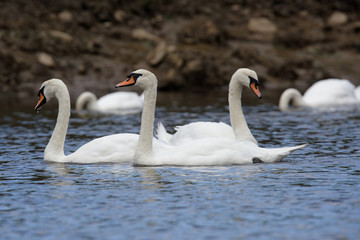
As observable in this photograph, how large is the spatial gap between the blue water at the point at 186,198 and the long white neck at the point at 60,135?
275mm

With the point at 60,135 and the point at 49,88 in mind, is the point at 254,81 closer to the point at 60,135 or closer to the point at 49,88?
the point at 60,135

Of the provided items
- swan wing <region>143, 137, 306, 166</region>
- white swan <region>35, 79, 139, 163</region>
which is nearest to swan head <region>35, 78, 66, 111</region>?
white swan <region>35, 79, 139, 163</region>

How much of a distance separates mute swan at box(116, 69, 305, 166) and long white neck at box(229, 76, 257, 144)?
0.78 meters

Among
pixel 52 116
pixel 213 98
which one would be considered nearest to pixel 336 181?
pixel 52 116

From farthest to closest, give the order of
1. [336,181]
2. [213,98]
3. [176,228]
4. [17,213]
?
[213,98] → [336,181] → [17,213] → [176,228]

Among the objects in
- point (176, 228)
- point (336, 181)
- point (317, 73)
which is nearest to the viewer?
point (176, 228)

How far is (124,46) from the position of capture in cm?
3388

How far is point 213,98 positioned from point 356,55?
11.1 meters

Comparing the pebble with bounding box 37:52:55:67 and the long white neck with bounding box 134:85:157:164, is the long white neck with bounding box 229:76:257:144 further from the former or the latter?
the pebble with bounding box 37:52:55:67

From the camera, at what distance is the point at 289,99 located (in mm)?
23750

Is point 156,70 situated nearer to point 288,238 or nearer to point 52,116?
point 52,116

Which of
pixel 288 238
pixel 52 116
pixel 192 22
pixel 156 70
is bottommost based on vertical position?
pixel 288 238

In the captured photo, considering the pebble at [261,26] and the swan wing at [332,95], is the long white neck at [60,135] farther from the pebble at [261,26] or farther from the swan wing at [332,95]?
the pebble at [261,26]

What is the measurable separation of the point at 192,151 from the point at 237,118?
167 cm
